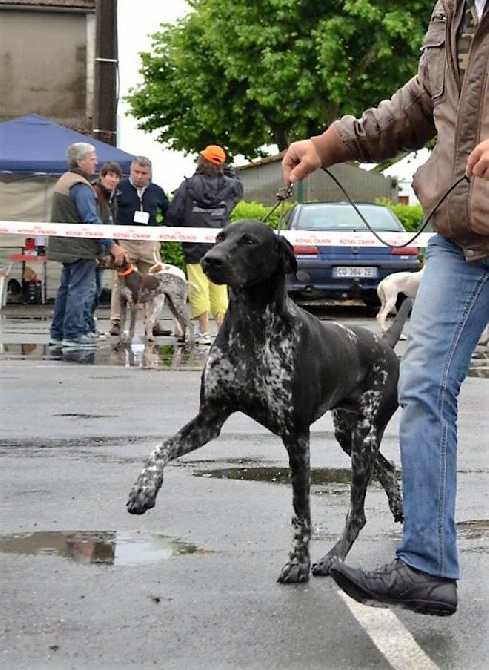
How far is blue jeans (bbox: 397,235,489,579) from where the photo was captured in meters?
4.90

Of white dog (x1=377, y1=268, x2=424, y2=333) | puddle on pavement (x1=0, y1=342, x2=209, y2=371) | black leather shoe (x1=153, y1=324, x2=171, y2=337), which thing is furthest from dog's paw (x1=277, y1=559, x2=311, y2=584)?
white dog (x1=377, y1=268, x2=424, y2=333)

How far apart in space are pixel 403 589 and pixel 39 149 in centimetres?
2075

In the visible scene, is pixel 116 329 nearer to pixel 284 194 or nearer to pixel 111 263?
pixel 111 263

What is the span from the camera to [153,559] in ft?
19.9

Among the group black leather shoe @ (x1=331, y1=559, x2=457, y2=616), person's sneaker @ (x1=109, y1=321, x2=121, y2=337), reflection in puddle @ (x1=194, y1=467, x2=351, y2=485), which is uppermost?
black leather shoe @ (x1=331, y1=559, x2=457, y2=616)

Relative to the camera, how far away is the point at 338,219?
24.2m

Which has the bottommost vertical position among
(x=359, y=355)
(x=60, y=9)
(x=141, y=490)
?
(x=141, y=490)

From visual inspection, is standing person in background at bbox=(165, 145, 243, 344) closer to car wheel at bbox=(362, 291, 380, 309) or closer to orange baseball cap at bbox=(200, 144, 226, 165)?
orange baseball cap at bbox=(200, 144, 226, 165)

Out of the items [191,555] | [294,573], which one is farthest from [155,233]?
[294,573]

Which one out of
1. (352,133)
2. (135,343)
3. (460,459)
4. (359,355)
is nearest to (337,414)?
(359,355)

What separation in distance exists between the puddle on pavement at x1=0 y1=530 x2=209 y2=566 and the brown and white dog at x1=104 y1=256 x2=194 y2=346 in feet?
35.5

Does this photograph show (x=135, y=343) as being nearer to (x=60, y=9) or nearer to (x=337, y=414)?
(x=337, y=414)

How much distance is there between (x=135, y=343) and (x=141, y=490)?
11854 millimetres

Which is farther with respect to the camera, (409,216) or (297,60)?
(297,60)
